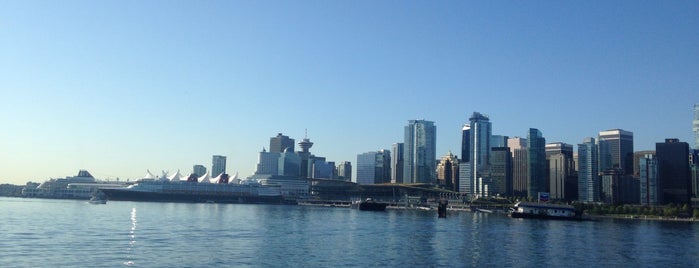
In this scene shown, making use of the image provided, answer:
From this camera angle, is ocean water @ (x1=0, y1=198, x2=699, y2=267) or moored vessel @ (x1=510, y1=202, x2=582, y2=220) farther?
moored vessel @ (x1=510, y1=202, x2=582, y2=220)

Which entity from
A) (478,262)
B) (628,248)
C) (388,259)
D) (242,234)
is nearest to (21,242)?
(242,234)

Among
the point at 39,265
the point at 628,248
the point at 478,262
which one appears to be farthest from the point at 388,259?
the point at 628,248

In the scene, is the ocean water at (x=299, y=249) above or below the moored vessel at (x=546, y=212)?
below

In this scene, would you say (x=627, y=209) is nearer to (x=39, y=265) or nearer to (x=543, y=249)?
(x=543, y=249)

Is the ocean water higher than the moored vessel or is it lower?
lower

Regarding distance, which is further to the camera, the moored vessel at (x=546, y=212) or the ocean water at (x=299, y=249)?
the moored vessel at (x=546, y=212)

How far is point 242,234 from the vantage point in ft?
230

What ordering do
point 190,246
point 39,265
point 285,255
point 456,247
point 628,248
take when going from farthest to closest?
point 628,248 → point 456,247 → point 190,246 → point 285,255 → point 39,265

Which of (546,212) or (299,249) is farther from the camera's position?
(546,212)

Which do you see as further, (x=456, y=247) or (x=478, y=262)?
(x=456, y=247)

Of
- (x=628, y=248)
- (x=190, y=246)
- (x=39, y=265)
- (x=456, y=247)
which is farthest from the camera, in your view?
(x=628, y=248)

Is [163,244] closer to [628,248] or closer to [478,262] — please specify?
[478,262]

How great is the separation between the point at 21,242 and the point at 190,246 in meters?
15.1

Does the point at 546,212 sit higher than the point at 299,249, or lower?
higher
